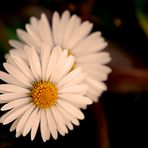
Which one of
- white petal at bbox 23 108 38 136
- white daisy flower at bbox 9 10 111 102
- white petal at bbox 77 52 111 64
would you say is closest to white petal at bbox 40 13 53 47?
white daisy flower at bbox 9 10 111 102

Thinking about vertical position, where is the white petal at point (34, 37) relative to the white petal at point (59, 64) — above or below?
above

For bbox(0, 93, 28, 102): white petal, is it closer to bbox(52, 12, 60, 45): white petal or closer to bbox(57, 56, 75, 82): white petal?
bbox(57, 56, 75, 82): white petal

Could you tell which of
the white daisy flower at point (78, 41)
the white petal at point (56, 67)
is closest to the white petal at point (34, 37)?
the white daisy flower at point (78, 41)

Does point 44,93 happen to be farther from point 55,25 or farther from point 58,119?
point 55,25

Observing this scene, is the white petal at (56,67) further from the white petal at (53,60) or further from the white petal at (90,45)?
the white petal at (90,45)

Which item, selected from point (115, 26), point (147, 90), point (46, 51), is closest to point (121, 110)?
point (147, 90)

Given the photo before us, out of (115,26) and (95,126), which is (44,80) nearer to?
(95,126)
